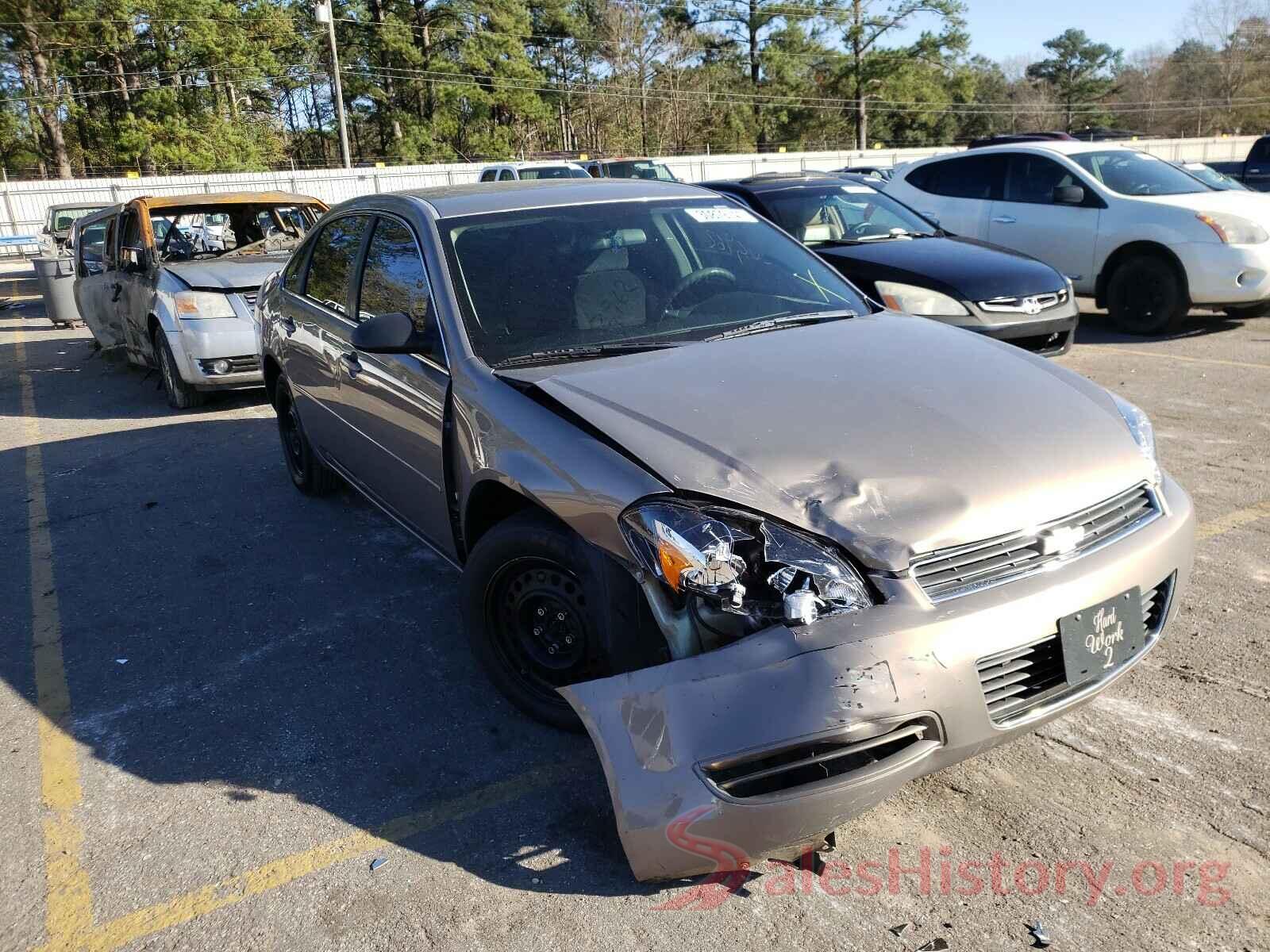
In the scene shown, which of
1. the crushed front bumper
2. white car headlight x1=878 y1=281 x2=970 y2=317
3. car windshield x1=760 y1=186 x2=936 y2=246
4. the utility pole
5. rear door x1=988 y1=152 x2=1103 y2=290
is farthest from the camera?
the utility pole

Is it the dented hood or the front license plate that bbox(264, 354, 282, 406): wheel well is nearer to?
the dented hood

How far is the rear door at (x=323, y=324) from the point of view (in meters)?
4.59

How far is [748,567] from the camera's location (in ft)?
7.74

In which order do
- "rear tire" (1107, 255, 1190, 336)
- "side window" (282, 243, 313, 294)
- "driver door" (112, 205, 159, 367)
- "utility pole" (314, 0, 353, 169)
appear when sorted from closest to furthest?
"side window" (282, 243, 313, 294), "driver door" (112, 205, 159, 367), "rear tire" (1107, 255, 1190, 336), "utility pole" (314, 0, 353, 169)

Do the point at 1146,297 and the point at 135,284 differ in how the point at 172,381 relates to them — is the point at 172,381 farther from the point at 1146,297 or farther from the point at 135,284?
the point at 1146,297

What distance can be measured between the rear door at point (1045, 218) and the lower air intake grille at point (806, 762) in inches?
316

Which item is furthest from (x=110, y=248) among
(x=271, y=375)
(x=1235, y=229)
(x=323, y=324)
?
(x=1235, y=229)

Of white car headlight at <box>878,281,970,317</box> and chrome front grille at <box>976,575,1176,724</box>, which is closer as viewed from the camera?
chrome front grille at <box>976,575,1176,724</box>

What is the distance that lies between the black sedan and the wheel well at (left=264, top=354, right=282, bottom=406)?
10.0 feet

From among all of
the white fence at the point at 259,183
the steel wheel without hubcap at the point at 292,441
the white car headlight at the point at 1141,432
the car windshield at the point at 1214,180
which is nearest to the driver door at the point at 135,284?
the steel wheel without hubcap at the point at 292,441

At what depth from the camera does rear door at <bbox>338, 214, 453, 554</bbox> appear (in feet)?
11.7

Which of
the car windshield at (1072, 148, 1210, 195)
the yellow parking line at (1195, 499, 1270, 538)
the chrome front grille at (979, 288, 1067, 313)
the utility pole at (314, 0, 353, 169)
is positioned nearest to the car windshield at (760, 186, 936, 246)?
the chrome front grille at (979, 288, 1067, 313)

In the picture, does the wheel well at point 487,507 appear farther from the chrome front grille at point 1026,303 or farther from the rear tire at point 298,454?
the chrome front grille at point 1026,303

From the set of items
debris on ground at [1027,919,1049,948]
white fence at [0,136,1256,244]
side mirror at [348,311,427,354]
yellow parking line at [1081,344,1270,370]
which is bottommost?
debris on ground at [1027,919,1049,948]
